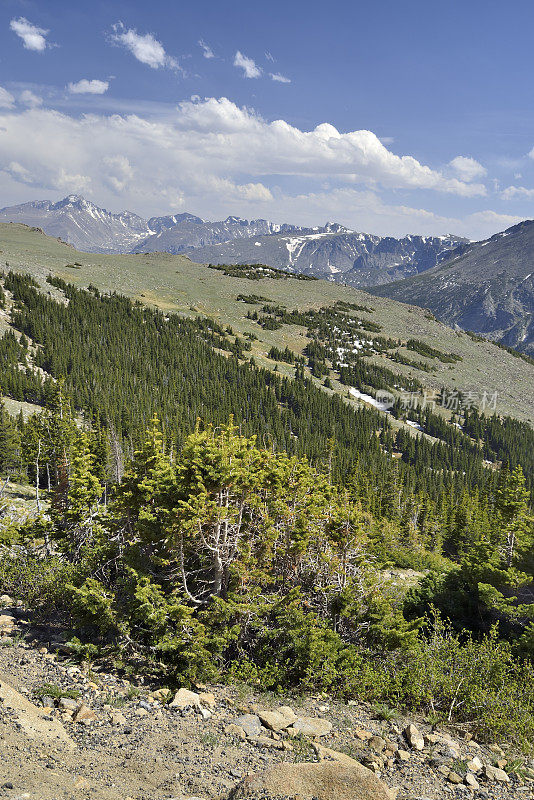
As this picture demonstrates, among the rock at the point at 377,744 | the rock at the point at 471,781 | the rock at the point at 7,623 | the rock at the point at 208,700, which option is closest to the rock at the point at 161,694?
the rock at the point at 208,700

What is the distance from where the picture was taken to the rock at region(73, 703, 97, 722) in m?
11.6

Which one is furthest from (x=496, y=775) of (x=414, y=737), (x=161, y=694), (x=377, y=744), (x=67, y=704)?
(x=67, y=704)

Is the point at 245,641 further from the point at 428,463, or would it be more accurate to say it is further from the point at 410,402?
the point at 410,402

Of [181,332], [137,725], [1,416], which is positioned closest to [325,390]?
[181,332]

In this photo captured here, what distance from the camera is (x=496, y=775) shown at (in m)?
12.5

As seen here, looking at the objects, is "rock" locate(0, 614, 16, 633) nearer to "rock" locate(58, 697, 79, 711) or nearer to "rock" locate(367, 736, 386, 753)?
"rock" locate(58, 697, 79, 711)

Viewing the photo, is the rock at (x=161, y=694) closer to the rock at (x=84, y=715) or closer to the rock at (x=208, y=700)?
the rock at (x=208, y=700)

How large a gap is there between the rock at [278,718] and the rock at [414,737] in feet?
11.6

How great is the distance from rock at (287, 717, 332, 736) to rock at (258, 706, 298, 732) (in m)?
0.16

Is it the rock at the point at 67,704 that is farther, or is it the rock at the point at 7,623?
the rock at the point at 7,623

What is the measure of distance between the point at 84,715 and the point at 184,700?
2.98 metres

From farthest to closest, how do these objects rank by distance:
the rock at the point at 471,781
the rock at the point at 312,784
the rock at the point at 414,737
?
1. the rock at the point at 414,737
2. the rock at the point at 471,781
3. the rock at the point at 312,784

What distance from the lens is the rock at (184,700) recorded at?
13125 millimetres

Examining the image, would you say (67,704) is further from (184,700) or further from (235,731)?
(235,731)
